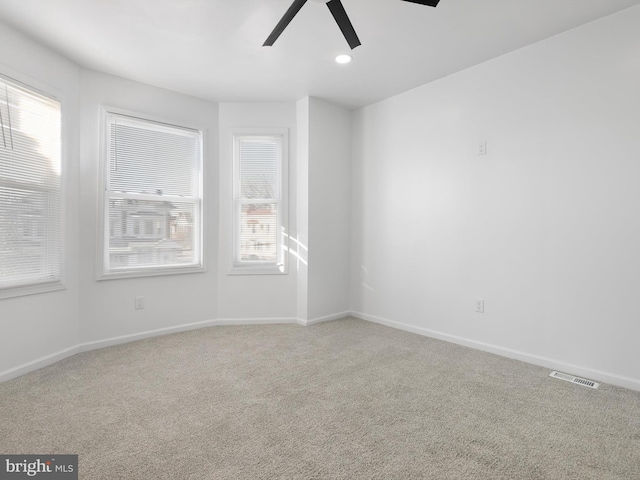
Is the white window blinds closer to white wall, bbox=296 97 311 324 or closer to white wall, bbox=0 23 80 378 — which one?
white wall, bbox=296 97 311 324

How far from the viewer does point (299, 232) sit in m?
4.37

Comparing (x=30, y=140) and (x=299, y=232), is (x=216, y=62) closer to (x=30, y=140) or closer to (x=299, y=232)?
(x=30, y=140)

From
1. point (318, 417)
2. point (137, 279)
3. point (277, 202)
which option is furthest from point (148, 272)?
point (318, 417)

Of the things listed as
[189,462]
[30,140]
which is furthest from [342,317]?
[30,140]

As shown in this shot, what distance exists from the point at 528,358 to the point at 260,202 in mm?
3158

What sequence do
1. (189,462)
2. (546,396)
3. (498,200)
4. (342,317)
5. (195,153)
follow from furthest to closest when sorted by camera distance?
(342,317), (195,153), (498,200), (546,396), (189,462)

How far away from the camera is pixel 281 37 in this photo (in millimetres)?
2891

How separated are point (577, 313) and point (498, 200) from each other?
3.62 ft

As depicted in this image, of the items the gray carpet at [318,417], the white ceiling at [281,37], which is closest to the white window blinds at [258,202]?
the white ceiling at [281,37]

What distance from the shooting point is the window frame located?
434cm

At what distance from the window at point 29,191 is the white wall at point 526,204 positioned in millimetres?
3254

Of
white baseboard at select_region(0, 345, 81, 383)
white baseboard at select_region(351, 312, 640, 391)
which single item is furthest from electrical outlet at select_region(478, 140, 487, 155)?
white baseboard at select_region(0, 345, 81, 383)

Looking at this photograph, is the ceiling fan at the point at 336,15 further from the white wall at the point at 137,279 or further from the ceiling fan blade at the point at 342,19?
the white wall at the point at 137,279

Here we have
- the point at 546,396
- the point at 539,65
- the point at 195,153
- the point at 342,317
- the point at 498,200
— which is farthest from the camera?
the point at 342,317
